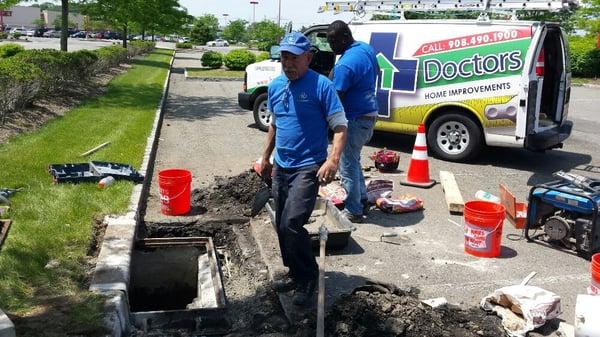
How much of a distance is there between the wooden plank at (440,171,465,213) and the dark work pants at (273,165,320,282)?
3037mm

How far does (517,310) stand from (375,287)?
105 centimetres

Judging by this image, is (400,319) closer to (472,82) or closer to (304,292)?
(304,292)

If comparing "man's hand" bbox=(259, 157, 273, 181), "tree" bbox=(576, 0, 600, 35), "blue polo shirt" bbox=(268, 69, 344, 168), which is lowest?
"man's hand" bbox=(259, 157, 273, 181)

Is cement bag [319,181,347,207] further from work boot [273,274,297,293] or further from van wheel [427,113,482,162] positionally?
van wheel [427,113,482,162]

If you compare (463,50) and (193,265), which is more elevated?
(463,50)

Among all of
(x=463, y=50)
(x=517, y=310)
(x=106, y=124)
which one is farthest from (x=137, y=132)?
(x=517, y=310)

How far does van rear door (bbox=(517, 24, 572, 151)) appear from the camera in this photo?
852cm

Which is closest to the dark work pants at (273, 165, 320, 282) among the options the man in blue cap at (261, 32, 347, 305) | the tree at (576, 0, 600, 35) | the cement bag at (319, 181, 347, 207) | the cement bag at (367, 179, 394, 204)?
the man in blue cap at (261, 32, 347, 305)

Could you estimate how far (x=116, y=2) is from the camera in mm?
18531

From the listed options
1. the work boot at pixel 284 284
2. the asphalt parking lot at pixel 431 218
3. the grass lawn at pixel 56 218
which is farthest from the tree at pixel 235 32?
the work boot at pixel 284 284

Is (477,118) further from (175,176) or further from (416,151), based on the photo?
(175,176)

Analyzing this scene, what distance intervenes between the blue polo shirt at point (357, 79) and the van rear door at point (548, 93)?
3.43m

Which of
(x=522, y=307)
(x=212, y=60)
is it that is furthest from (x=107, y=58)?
(x=522, y=307)

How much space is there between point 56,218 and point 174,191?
1.30 metres
